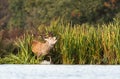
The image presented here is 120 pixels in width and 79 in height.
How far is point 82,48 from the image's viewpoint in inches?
516

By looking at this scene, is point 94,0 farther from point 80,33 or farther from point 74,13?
point 80,33

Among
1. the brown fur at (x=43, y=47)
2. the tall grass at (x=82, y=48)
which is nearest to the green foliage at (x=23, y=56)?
the tall grass at (x=82, y=48)

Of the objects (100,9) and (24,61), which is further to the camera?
(100,9)

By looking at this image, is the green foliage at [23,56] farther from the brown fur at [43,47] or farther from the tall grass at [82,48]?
the brown fur at [43,47]

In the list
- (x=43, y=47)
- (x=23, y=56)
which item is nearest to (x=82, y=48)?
(x=43, y=47)

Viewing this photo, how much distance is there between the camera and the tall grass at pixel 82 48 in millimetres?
12859

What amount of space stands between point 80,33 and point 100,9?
23.5m
